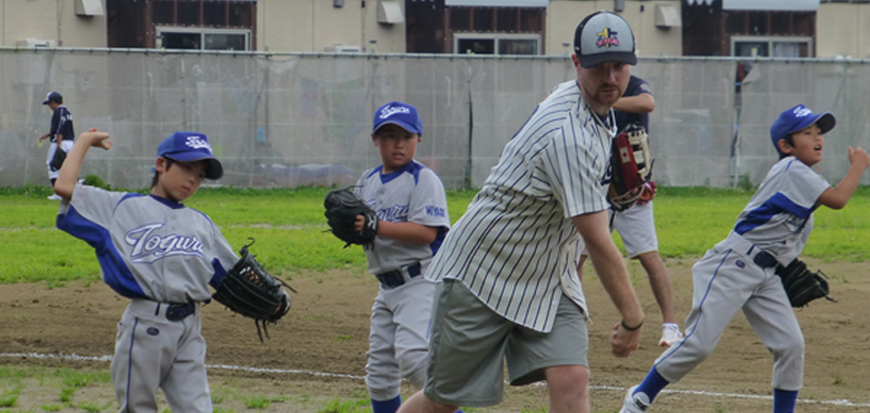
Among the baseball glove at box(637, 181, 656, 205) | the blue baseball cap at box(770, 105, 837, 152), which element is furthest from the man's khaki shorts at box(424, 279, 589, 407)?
the baseball glove at box(637, 181, 656, 205)

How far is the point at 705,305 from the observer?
16.1ft

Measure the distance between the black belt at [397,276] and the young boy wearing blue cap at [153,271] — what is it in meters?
0.91

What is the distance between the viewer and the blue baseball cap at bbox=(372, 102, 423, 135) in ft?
15.4

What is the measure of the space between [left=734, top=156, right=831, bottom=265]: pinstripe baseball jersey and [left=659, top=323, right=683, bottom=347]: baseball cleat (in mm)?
1692

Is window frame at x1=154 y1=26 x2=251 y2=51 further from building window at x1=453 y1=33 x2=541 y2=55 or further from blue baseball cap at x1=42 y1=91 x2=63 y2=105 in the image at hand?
building window at x1=453 y1=33 x2=541 y2=55

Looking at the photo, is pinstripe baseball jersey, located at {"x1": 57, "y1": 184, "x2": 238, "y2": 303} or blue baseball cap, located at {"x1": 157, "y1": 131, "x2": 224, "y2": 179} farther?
blue baseball cap, located at {"x1": 157, "y1": 131, "x2": 224, "y2": 179}

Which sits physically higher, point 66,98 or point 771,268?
point 66,98

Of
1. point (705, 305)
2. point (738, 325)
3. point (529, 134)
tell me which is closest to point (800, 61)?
point (738, 325)

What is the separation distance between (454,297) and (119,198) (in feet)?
5.11

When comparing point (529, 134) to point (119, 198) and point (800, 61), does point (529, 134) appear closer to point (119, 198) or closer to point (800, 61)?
point (119, 198)

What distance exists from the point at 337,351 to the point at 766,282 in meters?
2.89

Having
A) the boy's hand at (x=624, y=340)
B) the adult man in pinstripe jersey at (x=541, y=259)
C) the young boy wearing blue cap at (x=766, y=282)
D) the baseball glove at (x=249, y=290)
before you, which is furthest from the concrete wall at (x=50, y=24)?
the boy's hand at (x=624, y=340)

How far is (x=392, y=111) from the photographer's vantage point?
479cm

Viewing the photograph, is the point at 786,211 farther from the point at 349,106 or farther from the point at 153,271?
the point at 349,106
